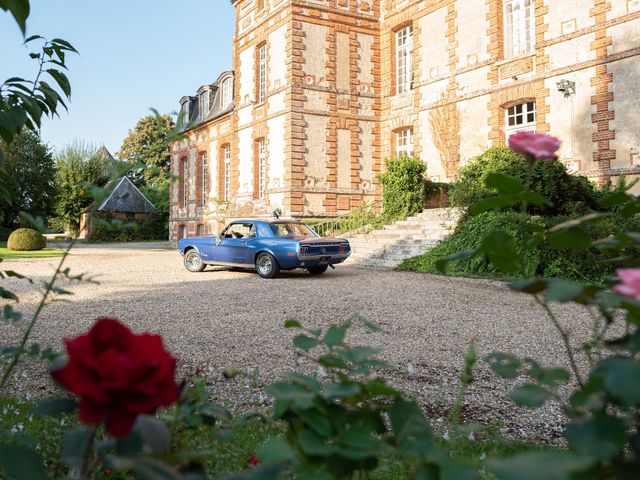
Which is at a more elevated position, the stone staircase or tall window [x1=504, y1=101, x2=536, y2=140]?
tall window [x1=504, y1=101, x2=536, y2=140]

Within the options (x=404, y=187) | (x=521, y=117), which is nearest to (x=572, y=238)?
(x=404, y=187)

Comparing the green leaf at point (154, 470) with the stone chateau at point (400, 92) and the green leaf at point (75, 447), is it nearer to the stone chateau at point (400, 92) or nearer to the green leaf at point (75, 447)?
the green leaf at point (75, 447)

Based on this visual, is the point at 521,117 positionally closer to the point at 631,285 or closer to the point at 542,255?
the point at 542,255

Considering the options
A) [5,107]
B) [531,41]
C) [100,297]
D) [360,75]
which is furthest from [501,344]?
[360,75]

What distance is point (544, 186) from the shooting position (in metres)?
10.7

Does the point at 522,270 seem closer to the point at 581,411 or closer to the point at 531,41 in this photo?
the point at 581,411

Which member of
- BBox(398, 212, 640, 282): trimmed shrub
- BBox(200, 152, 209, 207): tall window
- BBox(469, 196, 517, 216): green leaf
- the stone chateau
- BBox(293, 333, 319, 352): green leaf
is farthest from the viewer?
BBox(200, 152, 209, 207): tall window

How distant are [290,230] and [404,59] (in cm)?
1091

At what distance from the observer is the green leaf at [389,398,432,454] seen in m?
0.86

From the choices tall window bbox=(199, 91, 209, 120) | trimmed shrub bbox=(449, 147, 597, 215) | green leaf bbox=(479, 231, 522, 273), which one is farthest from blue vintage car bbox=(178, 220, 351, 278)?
tall window bbox=(199, 91, 209, 120)

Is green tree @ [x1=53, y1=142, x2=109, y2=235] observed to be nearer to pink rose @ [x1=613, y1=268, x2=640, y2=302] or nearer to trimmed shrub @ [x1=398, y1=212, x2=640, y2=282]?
trimmed shrub @ [x1=398, y1=212, x2=640, y2=282]

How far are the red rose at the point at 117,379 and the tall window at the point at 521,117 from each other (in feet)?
50.3

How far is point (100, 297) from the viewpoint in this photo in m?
8.11

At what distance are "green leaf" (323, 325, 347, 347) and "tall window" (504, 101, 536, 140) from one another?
14795 mm
